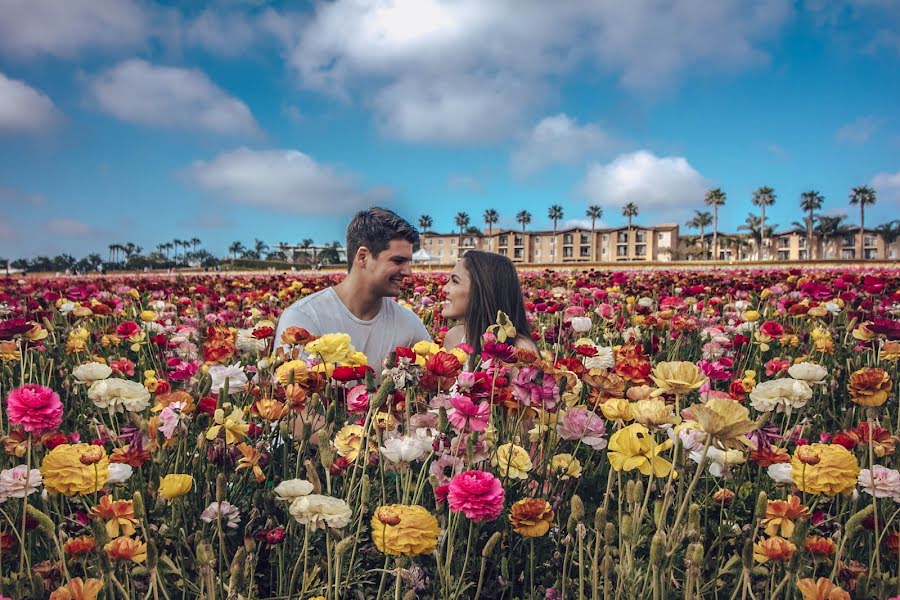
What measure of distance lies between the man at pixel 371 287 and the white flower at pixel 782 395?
1933 millimetres

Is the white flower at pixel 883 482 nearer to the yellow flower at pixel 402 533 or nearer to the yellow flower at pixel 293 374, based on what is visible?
the yellow flower at pixel 402 533

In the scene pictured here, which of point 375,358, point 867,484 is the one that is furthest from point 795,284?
point 867,484

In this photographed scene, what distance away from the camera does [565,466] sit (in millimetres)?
1612

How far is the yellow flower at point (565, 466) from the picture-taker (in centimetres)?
158

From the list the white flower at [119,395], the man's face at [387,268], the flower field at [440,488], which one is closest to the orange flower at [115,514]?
the flower field at [440,488]

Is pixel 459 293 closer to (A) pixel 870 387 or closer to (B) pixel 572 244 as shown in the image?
(A) pixel 870 387

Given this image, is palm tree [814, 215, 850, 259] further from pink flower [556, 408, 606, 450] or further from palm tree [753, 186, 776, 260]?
pink flower [556, 408, 606, 450]

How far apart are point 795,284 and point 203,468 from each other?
604 cm

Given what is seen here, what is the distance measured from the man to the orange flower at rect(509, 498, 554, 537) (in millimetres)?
1916

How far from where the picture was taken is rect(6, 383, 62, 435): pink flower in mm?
1304

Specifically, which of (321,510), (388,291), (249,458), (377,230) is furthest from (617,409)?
(377,230)

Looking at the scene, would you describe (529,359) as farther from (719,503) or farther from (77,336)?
(77,336)

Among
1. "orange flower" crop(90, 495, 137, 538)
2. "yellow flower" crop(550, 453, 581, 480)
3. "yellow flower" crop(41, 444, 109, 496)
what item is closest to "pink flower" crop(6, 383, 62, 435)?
"yellow flower" crop(41, 444, 109, 496)

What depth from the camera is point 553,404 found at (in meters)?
1.49
